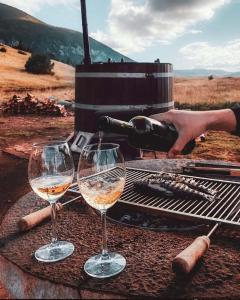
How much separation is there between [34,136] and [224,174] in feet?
23.8

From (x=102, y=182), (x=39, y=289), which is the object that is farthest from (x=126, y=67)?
(x=39, y=289)

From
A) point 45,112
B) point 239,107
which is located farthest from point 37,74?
point 239,107

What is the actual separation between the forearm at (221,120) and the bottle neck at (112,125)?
644 mm

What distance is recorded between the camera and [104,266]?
4.77 ft

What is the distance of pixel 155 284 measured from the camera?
4.43 feet

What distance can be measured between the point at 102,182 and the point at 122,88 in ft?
13.0

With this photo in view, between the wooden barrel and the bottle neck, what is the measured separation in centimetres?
287

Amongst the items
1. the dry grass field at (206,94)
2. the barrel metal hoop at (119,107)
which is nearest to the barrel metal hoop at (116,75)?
the barrel metal hoop at (119,107)

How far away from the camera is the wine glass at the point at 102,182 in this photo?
1.48 metres

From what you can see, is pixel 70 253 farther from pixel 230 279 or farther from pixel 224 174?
pixel 224 174

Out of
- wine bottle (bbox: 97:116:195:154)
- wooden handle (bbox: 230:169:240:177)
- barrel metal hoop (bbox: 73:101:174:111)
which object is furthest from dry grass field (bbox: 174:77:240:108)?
wooden handle (bbox: 230:169:240:177)

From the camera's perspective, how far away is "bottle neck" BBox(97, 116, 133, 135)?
7.07 ft

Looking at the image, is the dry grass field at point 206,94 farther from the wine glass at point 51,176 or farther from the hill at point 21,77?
the wine glass at point 51,176

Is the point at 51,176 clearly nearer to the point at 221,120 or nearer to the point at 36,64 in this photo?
the point at 221,120
